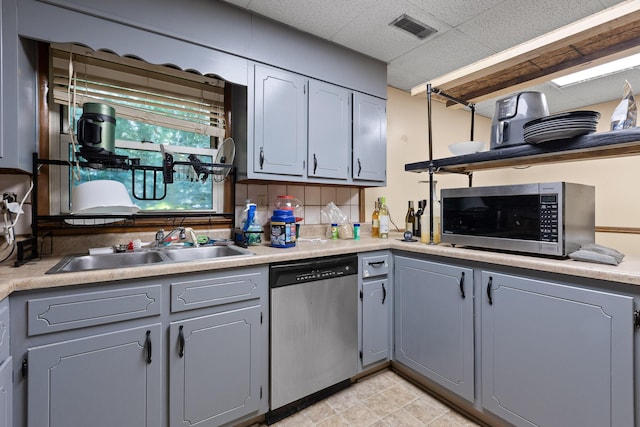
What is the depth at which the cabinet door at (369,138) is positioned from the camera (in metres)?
2.25

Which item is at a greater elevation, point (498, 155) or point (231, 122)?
point (231, 122)

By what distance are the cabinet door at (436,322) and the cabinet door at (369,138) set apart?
776 millimetres

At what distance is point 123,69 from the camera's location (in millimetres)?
1675

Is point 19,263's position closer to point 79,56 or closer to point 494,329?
point 79,56

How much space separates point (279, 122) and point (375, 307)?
137cm

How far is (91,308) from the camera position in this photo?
42.4 inches

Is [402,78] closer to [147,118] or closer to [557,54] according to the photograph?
[557,54]

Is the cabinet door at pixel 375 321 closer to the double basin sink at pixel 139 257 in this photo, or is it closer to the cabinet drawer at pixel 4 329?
the double basin sink at pixel 139 257

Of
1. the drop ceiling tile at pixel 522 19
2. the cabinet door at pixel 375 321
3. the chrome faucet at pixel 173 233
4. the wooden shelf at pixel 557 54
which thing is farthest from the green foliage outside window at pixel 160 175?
the drop ceiling tile at pixel 522 19

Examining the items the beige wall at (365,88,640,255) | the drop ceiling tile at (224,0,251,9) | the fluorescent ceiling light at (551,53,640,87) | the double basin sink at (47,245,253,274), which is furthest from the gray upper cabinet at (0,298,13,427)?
the fluorescent ceiling light at (551,53,640,87)

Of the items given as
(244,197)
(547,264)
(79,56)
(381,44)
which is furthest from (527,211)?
(79,56)

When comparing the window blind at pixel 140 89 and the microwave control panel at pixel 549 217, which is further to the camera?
the window blind at pixel 140 89

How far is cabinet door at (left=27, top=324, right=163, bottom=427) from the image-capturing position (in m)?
1.02

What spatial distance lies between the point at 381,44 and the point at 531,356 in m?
2.12
